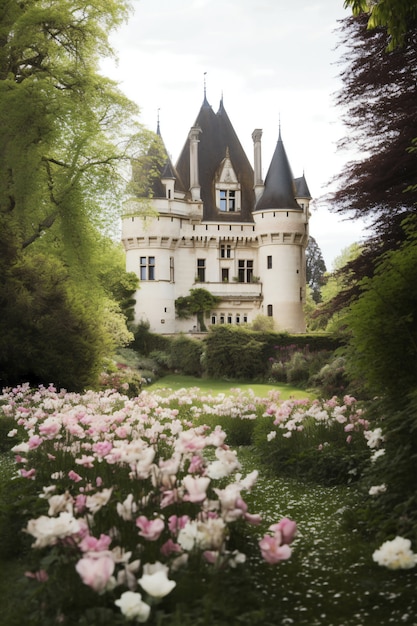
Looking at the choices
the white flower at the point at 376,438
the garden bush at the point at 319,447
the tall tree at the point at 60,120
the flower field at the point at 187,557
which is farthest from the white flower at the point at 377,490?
the tall tree at the point at 60,120

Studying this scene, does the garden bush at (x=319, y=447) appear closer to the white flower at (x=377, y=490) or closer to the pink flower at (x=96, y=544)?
the white flower at (x=377, y=490)

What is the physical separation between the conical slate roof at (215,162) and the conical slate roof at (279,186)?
4.58 ft

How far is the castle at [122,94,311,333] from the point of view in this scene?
124 ft

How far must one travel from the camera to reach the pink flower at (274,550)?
8.85 ft

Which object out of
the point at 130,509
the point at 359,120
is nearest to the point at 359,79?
the point at 359,120

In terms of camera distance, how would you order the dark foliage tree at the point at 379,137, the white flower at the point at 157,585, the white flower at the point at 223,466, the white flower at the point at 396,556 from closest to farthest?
1. the white flower at the point at 157,585
2. the white flower at the point at 396,556
3. the white flower at the point at 223,466
4. the dark foliage tree at the point at 379,137

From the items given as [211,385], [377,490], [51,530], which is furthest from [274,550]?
[211,385]

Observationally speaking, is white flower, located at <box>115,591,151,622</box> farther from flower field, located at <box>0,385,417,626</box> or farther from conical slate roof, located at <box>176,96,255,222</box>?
conical slate roof, located at <box>176,96,255,222</box>

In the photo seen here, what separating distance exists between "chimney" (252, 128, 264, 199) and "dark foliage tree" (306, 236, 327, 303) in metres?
20.5

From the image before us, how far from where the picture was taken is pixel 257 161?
39.9m

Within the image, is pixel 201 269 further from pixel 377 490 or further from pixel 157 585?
pixel 157 585

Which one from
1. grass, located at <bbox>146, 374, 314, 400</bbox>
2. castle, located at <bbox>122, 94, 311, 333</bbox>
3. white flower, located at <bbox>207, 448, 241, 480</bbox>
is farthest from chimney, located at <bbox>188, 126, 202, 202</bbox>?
white flower, located at <bbox>207, 448, 241, 480</bbox>

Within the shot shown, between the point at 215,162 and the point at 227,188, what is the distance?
74.8 inches

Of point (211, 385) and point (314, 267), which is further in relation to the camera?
point (314, 267)
